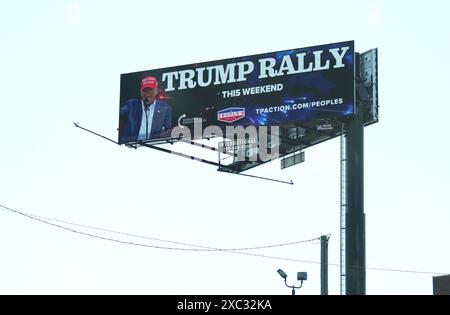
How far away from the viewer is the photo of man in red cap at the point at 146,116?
159 ft

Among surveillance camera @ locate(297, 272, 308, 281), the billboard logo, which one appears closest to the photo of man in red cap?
the billboard logo

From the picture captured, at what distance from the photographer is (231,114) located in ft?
153

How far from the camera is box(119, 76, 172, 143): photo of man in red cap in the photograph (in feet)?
159

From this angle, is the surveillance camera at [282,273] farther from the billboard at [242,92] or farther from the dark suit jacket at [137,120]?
the dark suit jacket at [137,120]

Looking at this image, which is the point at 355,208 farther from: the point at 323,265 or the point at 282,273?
the point at 282,273

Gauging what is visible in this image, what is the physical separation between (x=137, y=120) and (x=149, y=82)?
2.26m

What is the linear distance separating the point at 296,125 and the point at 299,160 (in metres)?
2.03

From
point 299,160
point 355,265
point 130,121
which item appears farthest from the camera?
point 130,121

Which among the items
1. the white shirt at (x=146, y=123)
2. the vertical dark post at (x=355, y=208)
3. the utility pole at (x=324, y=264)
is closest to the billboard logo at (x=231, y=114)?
the white shirt at (x=146, y=123)
